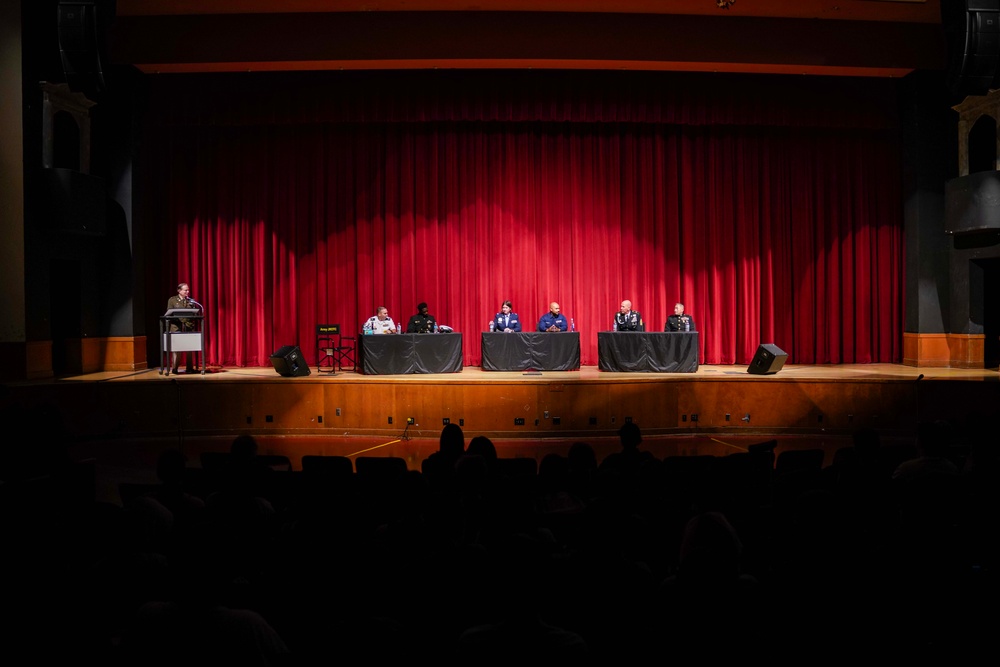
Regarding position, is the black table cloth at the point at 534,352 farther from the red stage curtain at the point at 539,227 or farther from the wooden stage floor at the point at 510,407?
the red stage curtain at the point at 539,227

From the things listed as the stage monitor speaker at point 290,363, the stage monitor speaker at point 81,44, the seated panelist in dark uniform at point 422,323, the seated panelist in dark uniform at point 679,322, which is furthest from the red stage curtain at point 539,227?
the stage monitor speaker at point 81,44

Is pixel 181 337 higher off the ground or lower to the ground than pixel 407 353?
higher

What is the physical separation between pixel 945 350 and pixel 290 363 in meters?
10.6

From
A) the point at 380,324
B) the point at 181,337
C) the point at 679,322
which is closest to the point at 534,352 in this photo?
the point at 679,322

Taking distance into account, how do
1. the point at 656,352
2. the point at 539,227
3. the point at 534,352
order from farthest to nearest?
the point at 539,227 → the point at 534,352 → the point at 656,352

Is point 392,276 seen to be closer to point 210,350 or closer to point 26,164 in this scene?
point 210,350

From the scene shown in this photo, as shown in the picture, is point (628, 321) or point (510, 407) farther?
point (628, 321)

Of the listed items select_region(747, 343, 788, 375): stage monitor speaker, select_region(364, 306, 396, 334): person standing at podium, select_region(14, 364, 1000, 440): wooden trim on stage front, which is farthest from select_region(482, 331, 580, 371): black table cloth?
select_region(747, 343, 788, 375): stage monitor speaker

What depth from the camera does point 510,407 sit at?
1001 cm

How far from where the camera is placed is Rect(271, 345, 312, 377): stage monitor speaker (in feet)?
35.1

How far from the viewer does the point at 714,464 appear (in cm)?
476

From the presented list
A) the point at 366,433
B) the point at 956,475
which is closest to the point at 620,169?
the point at 366,433

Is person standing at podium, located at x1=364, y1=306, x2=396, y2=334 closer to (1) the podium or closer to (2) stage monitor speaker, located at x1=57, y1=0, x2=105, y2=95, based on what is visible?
(1) the podium

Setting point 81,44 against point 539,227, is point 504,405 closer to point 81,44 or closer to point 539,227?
point 539,227
